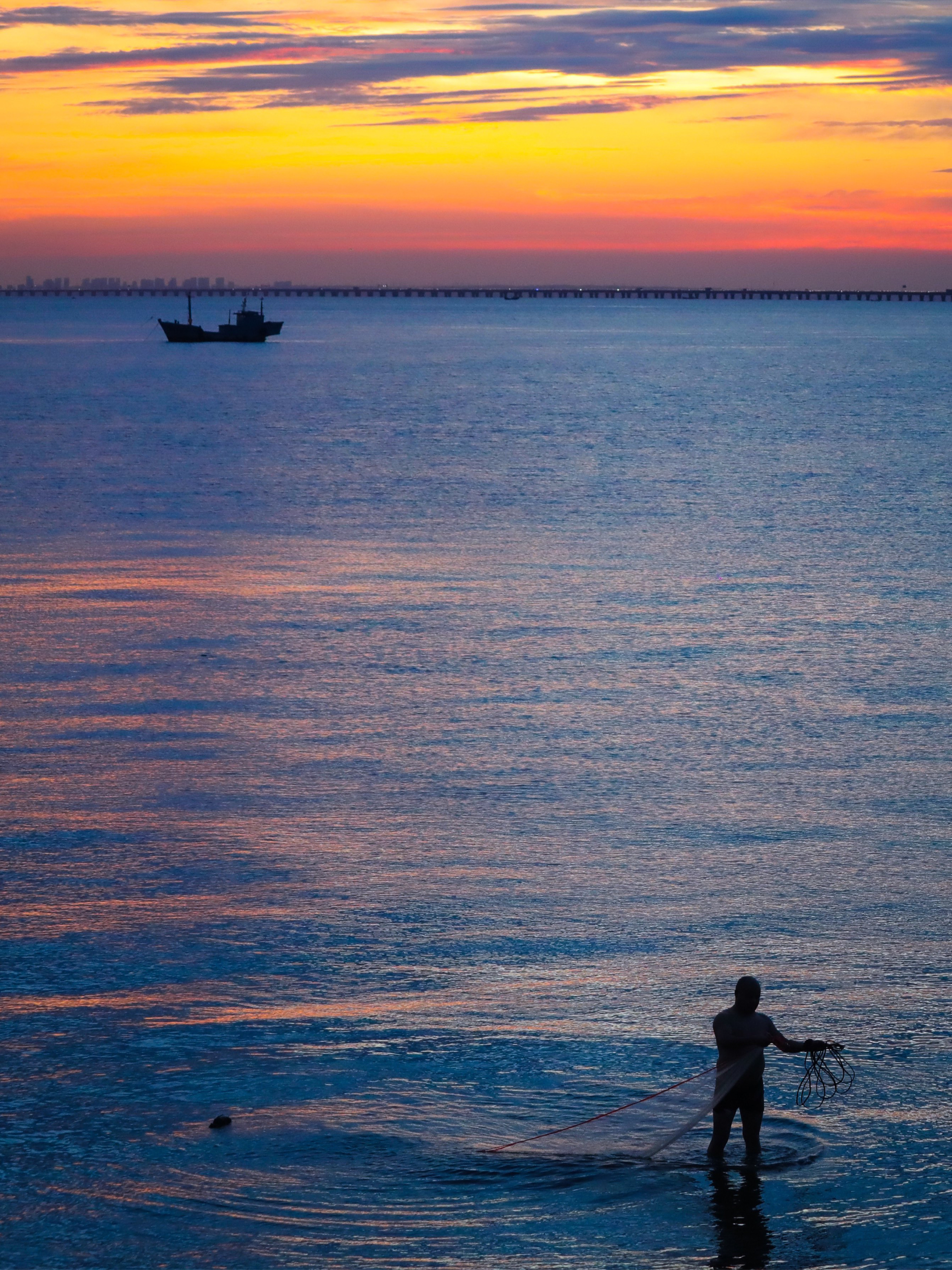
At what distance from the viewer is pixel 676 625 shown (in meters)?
30.4

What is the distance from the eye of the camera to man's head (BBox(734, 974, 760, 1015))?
10.8 meters

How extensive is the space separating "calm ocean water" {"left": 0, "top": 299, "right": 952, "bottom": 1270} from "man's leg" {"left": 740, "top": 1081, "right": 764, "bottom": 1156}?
179 millimetres

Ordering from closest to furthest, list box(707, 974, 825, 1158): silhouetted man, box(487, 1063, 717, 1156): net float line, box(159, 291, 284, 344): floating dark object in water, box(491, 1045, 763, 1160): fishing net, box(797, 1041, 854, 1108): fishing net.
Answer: box(707, 974, 825, 1158): silhouetted man, box(491, 1045, 763, 1160): fishing net, box(487, 1063, 717, 1156): net float line, box(797, 1041, 854, 1108): fishing net, box(159, 291, 284, 344): floating dark object in water

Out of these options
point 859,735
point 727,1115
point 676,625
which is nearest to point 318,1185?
point 727,1115

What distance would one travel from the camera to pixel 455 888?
16.5 m

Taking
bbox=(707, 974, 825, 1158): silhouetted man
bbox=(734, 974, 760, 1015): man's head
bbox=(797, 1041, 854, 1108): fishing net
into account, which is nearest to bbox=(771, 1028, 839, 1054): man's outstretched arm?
bbox=(707, 974, 825, 1158): silhouetted man

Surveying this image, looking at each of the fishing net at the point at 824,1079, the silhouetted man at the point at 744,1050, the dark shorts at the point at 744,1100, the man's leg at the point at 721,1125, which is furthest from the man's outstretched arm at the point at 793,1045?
A: the fishing net at the point at 824,1079

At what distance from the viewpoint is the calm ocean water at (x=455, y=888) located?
10.9 metres

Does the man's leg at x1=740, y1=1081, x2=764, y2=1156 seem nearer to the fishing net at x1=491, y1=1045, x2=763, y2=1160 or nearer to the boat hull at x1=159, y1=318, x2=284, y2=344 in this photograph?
the fishing net at x1=491, y1=1045, x2=763, y2=1160

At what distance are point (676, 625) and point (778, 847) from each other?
41.6ft

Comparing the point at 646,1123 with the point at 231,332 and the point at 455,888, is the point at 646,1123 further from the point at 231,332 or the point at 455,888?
the point at 231,332

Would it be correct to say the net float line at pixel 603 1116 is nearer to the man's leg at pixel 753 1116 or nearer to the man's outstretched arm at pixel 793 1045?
the man's leg at pixel 753 1116

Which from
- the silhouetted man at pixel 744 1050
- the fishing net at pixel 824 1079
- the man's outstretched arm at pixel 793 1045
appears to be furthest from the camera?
the fishing net at pixel 824 1079

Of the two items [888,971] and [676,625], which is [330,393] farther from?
[888,971]
